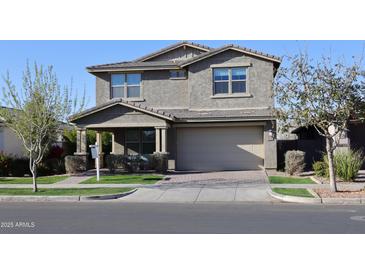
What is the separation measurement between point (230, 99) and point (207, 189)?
8686 millimetres

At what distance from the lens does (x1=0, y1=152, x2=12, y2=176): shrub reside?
22.6m

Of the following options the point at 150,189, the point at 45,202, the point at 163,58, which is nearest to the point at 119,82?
the point at 163,58

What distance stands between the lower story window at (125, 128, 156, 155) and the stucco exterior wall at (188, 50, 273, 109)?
296 cm

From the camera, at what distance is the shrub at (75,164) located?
880 inches

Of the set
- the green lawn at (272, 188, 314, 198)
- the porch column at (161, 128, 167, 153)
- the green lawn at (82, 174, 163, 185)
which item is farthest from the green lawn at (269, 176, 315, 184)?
the porch column at (161, 128, 167, 153)

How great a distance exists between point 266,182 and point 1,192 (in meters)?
10.1

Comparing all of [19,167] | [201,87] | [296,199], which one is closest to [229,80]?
[201,87]

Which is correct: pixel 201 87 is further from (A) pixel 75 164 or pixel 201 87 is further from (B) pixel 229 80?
(A) pixel 75 164

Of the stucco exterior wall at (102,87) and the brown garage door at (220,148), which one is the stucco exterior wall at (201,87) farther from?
the brown garage door at (220,148)

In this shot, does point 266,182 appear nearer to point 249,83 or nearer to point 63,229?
point 249,83

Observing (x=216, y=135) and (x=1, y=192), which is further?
(x=216, y=135)

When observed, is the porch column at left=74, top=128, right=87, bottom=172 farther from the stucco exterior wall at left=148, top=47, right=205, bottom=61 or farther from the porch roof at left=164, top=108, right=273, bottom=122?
the stucco exterior wall at left=148, top=47, right=205, bottom=61

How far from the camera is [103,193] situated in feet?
49.0

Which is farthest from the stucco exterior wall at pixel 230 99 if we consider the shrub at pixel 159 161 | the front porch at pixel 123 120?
the shrub at pixel 159 161
